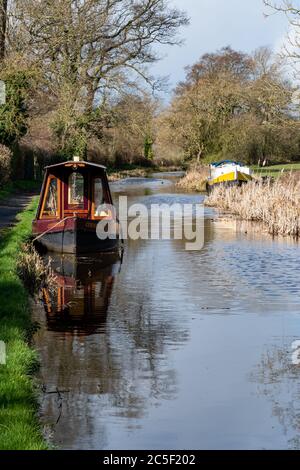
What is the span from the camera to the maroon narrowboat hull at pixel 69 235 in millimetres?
19062

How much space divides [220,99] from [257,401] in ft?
170

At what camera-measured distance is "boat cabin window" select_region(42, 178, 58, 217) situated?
20.7m

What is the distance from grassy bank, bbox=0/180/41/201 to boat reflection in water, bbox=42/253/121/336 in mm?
11260

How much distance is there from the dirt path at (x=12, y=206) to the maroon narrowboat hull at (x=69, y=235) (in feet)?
4.37

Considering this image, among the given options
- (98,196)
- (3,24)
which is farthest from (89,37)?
(98,196)

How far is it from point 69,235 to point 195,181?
2944 centimetres

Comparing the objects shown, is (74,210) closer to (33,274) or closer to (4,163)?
(33,274)

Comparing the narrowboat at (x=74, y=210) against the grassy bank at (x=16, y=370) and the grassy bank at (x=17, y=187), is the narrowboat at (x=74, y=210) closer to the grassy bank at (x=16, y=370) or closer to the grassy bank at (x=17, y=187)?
the grassy bank at (x=16, y=370)
